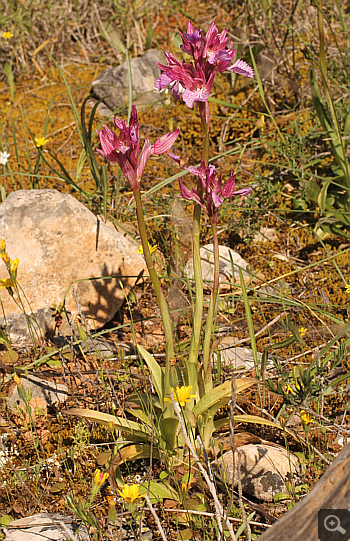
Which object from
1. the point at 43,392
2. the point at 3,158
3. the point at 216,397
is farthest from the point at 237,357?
the point at 3,158

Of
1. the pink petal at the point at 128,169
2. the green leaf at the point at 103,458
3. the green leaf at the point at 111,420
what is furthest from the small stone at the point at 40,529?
the pink petal at the point at 128,169

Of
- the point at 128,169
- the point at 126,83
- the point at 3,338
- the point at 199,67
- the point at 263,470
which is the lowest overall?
the point at 263,470

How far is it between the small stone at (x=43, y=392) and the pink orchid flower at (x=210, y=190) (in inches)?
48.5

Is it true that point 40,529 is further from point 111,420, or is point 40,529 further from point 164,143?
point 164,143

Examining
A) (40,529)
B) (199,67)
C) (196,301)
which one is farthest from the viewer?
(196,301)

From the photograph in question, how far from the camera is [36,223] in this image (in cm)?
269

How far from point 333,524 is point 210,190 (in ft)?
3.40

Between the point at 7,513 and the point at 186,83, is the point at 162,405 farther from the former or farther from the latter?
the point at 186,83

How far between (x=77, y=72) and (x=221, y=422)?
3835 mm

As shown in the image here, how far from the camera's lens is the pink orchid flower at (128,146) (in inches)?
59.5

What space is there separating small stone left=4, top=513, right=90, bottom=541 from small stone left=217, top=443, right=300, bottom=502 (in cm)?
56

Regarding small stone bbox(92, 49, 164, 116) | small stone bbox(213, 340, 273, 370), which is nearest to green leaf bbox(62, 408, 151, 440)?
small stone bbox(213, 340, 273, 370)

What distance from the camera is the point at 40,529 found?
1647 millimetres

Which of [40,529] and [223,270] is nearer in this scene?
[40,529]
